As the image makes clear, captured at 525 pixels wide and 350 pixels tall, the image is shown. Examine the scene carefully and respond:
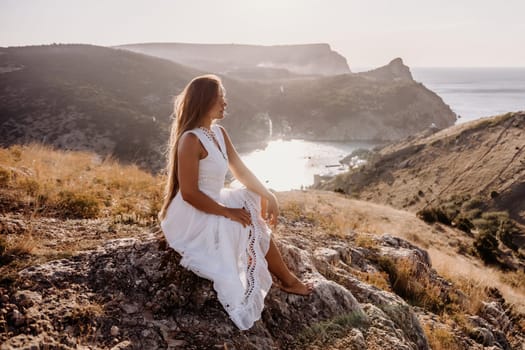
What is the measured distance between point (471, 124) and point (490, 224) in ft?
Answer: 79.5

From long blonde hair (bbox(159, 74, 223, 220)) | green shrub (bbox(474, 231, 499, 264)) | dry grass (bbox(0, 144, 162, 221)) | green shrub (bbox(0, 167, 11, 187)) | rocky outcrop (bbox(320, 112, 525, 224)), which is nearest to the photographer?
long blonde hair (bbox(159, 74, 223, 220))

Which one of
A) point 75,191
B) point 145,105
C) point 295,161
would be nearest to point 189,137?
point 75,191

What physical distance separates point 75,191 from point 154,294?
12.6 feet

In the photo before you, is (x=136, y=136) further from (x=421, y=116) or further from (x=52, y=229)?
(x=421, y=116)

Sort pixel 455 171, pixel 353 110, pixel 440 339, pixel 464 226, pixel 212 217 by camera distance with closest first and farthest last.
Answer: pixel 212 217 → pixel 440 339 → pixel 464 226 → pixel 455 171 → pixel 353 110

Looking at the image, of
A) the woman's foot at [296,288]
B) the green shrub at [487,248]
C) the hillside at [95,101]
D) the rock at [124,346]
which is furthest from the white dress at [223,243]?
the hillside at [95,101]

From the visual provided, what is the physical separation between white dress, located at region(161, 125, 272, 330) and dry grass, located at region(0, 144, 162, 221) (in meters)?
1.54

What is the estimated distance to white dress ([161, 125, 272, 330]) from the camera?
3.40 metres

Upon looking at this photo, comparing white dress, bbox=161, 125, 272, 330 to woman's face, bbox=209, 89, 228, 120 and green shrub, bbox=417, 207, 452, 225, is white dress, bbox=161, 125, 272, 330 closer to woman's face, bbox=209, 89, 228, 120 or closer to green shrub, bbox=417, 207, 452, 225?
woman's face, bbox=209, 89, 228, 120

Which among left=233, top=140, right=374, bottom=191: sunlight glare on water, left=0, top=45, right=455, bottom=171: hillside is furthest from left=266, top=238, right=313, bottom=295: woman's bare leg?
left=233, top=140, right=374, bottom=191: sunlight glare on water

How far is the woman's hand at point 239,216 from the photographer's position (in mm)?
3611

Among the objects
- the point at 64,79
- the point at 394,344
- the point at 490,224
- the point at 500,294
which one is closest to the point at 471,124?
the point at 490,224

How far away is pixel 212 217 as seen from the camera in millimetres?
3605

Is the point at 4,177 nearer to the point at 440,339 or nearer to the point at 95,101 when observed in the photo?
the point at 440,339
